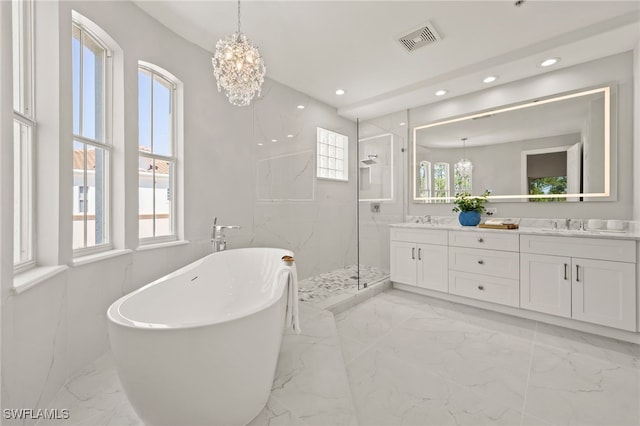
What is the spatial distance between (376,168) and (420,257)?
1.43 meters

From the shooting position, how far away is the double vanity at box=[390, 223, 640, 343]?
2172 mm

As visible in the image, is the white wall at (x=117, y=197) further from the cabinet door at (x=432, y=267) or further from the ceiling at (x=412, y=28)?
the cabinet door at (x=432, y=267)

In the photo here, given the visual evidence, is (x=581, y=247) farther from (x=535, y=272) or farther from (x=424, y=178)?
(x=424, y=178)

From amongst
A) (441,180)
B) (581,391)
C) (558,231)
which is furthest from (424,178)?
(581,391)

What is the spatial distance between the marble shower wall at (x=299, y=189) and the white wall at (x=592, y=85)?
1.98m

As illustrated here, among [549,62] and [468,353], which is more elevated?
[549,62]

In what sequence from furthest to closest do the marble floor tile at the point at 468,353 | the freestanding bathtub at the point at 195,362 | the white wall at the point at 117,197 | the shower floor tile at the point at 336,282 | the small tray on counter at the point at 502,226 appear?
the shower floor tile at the point at 336,282 → the small tray on counter at the point at 502,226 → the marble floor tile at the point at 468,353 → the white wall at the point at 117,197 → the freestanding bathtub at the point at 195,362

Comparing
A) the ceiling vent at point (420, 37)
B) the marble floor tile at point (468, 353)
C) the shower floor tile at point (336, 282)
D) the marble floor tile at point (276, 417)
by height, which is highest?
the ceiling vent at point (420, 37)

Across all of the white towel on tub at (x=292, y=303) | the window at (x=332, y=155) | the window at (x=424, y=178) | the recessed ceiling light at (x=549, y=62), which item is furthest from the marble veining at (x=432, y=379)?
the recessed ceiling light at (x=549, y=62)

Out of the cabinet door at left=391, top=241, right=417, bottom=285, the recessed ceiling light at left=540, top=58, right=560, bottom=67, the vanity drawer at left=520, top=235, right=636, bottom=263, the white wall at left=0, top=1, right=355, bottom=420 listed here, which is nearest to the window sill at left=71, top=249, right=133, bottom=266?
the white wall at left=0, top=1, right=355, bottom=420

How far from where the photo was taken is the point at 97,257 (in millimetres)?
1849

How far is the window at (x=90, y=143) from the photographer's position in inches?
73.0

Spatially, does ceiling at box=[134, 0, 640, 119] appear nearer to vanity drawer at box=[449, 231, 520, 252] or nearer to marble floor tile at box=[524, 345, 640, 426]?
vanity drawer at box=[449, 231, 520, 252]

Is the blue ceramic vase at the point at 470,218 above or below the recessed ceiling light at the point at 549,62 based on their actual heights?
below
